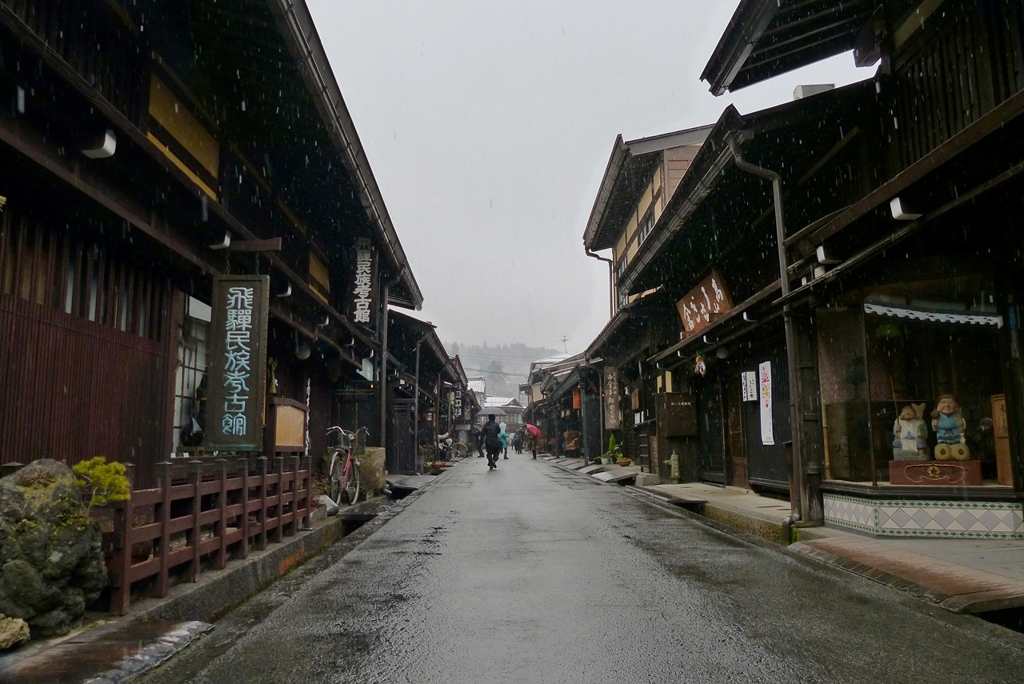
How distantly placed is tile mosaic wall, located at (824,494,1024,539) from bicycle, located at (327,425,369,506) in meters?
8.52

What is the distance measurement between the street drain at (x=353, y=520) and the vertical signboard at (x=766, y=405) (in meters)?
7.24

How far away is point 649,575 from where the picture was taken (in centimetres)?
704

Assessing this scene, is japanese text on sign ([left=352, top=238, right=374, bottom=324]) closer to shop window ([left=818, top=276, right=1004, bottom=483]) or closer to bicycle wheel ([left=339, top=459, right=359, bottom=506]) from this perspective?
bicycle wheel ([left=339, top=459, right=359, bottom=506])

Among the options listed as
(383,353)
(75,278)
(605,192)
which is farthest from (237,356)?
(605,192)

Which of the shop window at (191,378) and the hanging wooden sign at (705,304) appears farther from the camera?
the hanging wooden sign at (705,304)

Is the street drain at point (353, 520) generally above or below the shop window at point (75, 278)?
below

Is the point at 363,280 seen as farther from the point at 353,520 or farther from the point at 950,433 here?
the point at 950,433

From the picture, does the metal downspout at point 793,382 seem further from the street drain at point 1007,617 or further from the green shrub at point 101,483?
the green shrub at point 101,483

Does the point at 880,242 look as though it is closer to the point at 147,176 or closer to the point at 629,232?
the point at 147,176

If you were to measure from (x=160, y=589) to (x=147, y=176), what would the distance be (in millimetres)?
3942

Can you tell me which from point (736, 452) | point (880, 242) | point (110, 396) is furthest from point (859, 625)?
point (736, 452)

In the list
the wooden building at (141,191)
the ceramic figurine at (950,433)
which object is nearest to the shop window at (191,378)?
the wooden building at (141,191)

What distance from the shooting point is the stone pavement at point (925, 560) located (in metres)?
5.64

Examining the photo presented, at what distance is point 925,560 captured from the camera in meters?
7.11
